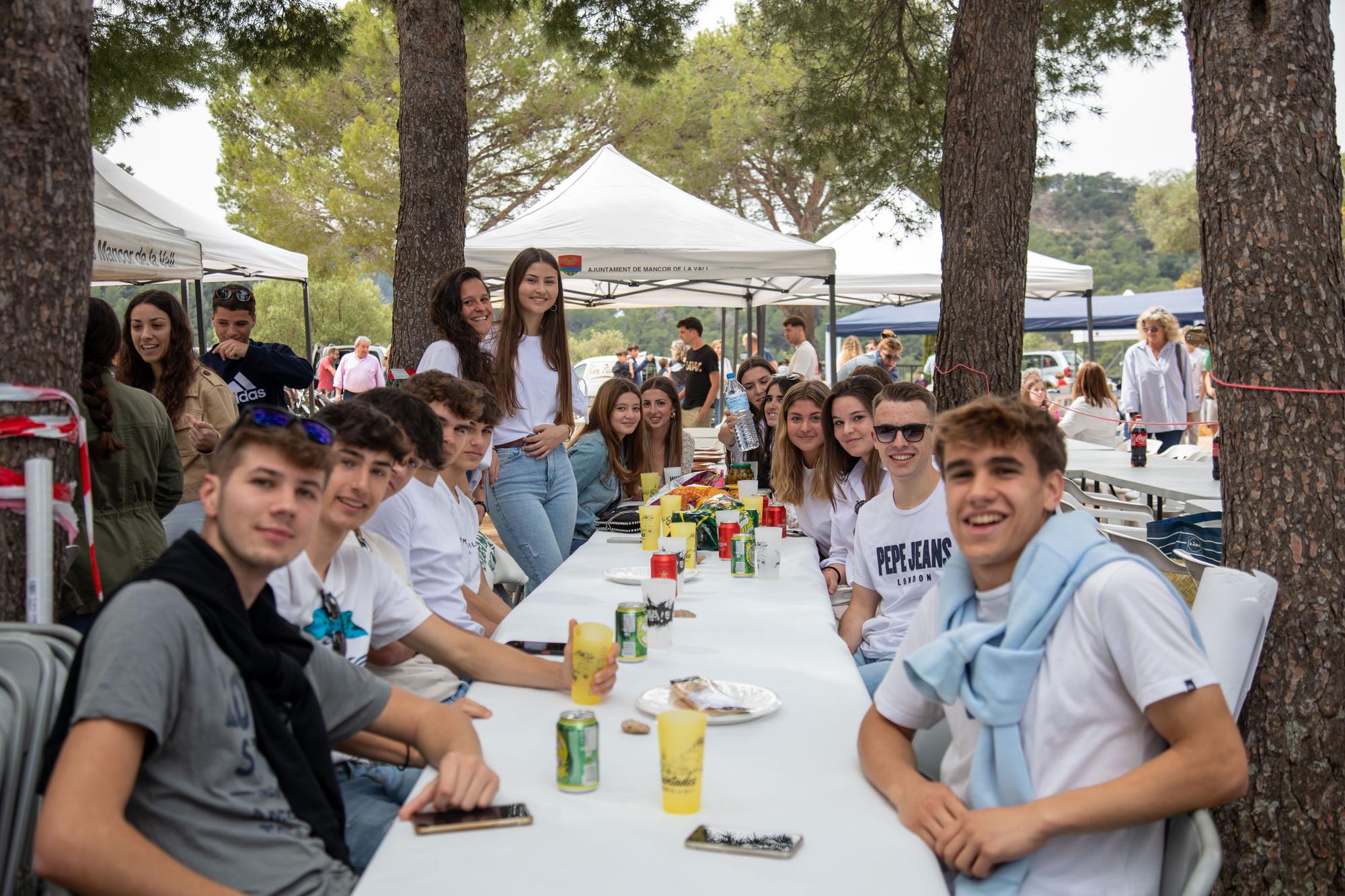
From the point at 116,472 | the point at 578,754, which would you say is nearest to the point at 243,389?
the point at 116,472

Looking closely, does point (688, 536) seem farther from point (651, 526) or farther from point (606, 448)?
point (606, 448)

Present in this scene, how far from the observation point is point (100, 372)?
3.16 m

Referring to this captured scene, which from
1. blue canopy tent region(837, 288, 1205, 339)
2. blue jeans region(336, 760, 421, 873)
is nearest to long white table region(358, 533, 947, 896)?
blue jeans region(336, 760, 421, 873)

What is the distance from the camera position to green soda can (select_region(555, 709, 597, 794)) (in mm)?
1722

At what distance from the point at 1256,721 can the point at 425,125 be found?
4.90 m

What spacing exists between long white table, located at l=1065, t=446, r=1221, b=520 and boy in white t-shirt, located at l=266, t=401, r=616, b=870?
3.31 meters

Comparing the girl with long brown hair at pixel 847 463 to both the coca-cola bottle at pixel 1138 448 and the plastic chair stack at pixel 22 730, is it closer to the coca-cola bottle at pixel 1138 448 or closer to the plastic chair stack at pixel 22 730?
the plastic chair stack at pixel 22 730

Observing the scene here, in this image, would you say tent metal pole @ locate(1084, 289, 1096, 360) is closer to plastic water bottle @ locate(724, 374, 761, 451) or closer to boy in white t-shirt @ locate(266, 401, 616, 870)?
plastic water bottle @ locate(724, 374, 761, 451)

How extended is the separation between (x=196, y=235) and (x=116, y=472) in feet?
23.6

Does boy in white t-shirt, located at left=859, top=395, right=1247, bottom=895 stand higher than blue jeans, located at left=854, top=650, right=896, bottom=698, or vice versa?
boy in white t-shirt, located at left=859, top=395, right=1247, bottom=895

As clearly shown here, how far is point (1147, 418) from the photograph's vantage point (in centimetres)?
885

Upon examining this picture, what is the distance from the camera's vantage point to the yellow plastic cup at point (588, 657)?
2.16 metres

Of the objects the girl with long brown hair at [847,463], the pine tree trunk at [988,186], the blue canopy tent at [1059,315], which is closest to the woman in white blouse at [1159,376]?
the pine tree trunk at [988,186]

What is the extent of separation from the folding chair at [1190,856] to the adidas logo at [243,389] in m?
4.24
